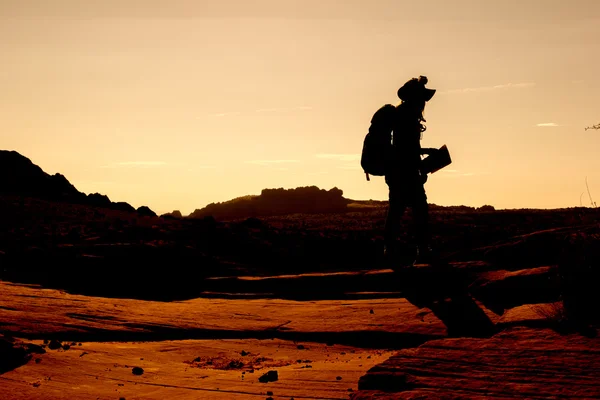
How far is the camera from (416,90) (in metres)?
11.5

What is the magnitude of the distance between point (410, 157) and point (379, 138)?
65 cm

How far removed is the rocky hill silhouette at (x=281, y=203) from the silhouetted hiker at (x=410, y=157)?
1678 inches

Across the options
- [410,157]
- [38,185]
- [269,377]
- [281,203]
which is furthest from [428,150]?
[281,203]

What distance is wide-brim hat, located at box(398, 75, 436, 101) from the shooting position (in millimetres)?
11523

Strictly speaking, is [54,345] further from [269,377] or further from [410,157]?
[410,157]

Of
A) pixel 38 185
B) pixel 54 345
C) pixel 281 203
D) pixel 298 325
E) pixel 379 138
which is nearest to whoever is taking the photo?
pixel 54 345

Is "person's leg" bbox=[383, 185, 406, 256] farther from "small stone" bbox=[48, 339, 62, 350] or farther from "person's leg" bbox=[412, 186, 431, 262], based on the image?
"small stone" bbox=[48, 339, 62, 350]

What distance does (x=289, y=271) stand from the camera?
1728 centimetres

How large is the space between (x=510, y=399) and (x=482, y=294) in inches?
173

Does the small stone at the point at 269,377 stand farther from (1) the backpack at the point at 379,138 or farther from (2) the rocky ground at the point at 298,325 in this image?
(1) the backpack at the point at 379,138

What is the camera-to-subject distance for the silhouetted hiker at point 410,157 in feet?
38.1

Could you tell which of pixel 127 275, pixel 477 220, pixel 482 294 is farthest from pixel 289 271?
pixel 477 220

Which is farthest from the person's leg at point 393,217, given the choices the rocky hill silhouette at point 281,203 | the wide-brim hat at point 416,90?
the rocky hill silhouette at point 281,203

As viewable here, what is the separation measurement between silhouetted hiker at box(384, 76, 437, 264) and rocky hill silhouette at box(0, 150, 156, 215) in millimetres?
24562
